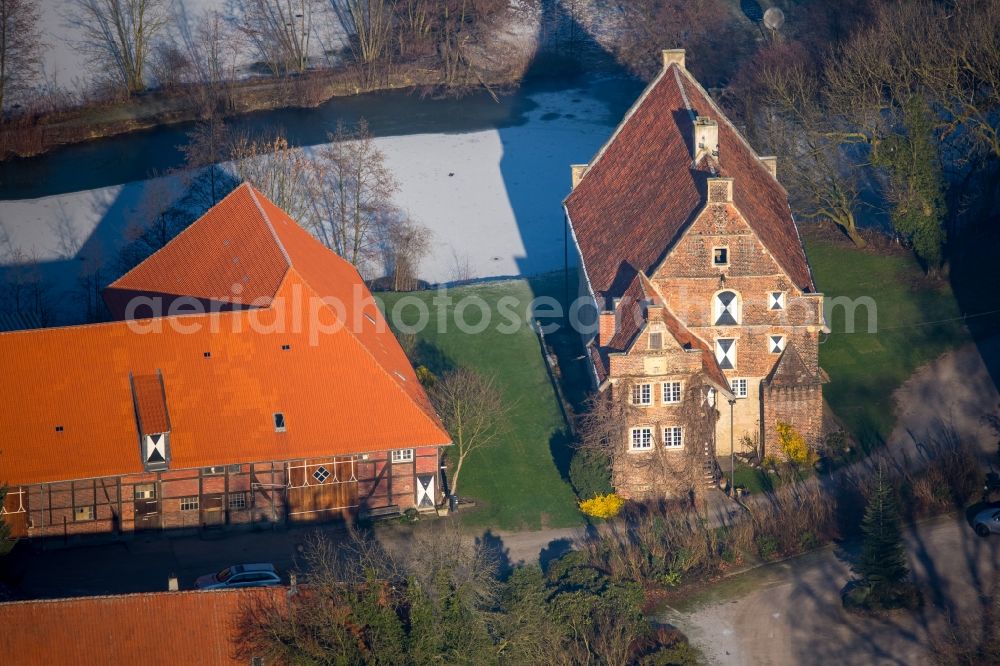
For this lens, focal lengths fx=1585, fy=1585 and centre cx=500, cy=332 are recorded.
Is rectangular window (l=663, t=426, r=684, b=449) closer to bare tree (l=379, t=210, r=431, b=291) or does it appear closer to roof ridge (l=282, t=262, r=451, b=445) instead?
roof ridge (l=282, t=262, r=451, b=445)

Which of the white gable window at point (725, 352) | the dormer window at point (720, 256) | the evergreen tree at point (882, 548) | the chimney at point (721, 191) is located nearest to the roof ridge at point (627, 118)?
the chimney at point (721, 191)

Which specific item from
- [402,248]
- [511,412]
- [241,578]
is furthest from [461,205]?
[241,578]

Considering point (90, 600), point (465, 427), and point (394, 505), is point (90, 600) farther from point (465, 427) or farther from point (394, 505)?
point (465, 427)

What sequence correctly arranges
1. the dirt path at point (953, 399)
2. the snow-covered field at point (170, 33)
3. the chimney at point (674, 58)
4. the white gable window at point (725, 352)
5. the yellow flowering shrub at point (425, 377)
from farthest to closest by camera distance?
the snow-covered field at point (170, 33), the chimney at point (674, 58), the yellow flowering shrub at point (425, 377), the dirt path at point (953, 399), the white gable window at point (725, 352)

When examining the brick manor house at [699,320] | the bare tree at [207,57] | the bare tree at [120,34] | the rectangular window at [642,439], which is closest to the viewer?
the brick manor house at [699,320]

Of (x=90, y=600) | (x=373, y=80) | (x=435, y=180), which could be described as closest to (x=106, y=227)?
Result: (x=435, y=180)

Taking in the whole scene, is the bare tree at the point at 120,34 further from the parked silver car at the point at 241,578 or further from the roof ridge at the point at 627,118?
the parked silver car at the point at 241,578

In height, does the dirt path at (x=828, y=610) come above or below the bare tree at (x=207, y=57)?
below
